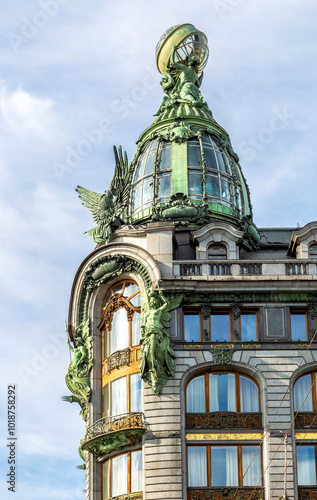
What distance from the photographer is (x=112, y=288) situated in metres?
56.0

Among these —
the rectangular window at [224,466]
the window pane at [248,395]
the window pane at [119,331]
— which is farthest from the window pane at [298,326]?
the window pane at [119,331]

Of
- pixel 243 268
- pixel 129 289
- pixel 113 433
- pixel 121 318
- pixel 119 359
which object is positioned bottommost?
pixel 113 433

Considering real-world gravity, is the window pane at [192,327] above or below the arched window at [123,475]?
above

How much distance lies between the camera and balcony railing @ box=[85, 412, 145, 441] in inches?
1991

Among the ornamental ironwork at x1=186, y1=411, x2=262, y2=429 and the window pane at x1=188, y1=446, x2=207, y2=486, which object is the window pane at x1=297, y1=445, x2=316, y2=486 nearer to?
the ornamental ironwork at x1=186, y1=411, x2=262, y2=429

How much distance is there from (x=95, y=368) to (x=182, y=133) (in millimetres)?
15618

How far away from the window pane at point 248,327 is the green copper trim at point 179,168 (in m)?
10.3

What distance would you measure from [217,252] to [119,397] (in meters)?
9.68

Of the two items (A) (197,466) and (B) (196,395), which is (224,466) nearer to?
(A) (197,466)

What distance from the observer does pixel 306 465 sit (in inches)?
1966

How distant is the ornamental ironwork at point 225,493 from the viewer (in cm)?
4916

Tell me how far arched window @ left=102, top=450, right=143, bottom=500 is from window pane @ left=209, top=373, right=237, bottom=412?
14.3 feet

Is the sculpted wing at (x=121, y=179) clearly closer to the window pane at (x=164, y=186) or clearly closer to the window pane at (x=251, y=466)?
the window pane at (x=164, y=186)

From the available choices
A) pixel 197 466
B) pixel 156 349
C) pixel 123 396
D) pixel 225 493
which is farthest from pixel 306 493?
pixel 123 396
